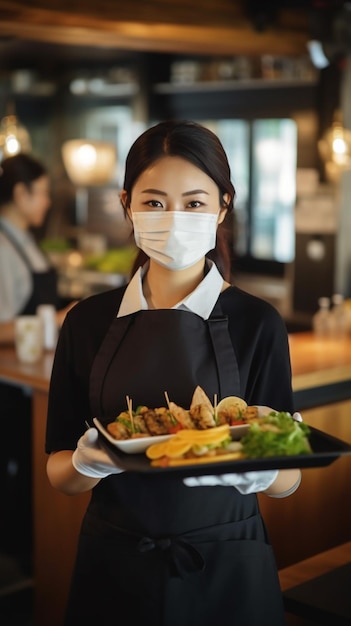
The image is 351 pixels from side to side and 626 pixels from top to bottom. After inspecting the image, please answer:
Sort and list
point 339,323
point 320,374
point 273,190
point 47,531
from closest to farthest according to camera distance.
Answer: point 47,531 < point 320,374 < point 339,323 < point 273,190

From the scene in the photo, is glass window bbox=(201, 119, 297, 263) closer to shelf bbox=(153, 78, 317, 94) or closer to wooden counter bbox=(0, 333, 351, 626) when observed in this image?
shelf bbox=(153, 78, 317, 94)

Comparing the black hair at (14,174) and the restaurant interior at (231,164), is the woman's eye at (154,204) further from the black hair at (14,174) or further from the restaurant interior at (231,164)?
the black hair at (14,174)

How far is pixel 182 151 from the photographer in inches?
80.1

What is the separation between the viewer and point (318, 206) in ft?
20.6

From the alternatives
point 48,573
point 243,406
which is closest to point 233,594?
point 243,406

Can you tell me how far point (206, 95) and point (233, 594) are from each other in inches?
231

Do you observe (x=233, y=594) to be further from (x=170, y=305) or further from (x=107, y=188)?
(x=107, y=188)

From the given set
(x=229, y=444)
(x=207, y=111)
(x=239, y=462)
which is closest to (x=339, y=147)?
(x=207, y=111)

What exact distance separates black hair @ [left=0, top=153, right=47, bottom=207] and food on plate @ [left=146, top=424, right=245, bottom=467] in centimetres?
337

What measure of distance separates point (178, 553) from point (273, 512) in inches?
62.8

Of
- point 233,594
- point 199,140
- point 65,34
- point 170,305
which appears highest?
point 65,34

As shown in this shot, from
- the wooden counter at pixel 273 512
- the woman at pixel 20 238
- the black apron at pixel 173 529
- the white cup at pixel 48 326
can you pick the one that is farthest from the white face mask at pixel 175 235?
the woman at pixel 20 238

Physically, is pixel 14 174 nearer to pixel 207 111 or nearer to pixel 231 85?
pixel 231 85

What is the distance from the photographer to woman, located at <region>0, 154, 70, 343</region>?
16.3 feet
